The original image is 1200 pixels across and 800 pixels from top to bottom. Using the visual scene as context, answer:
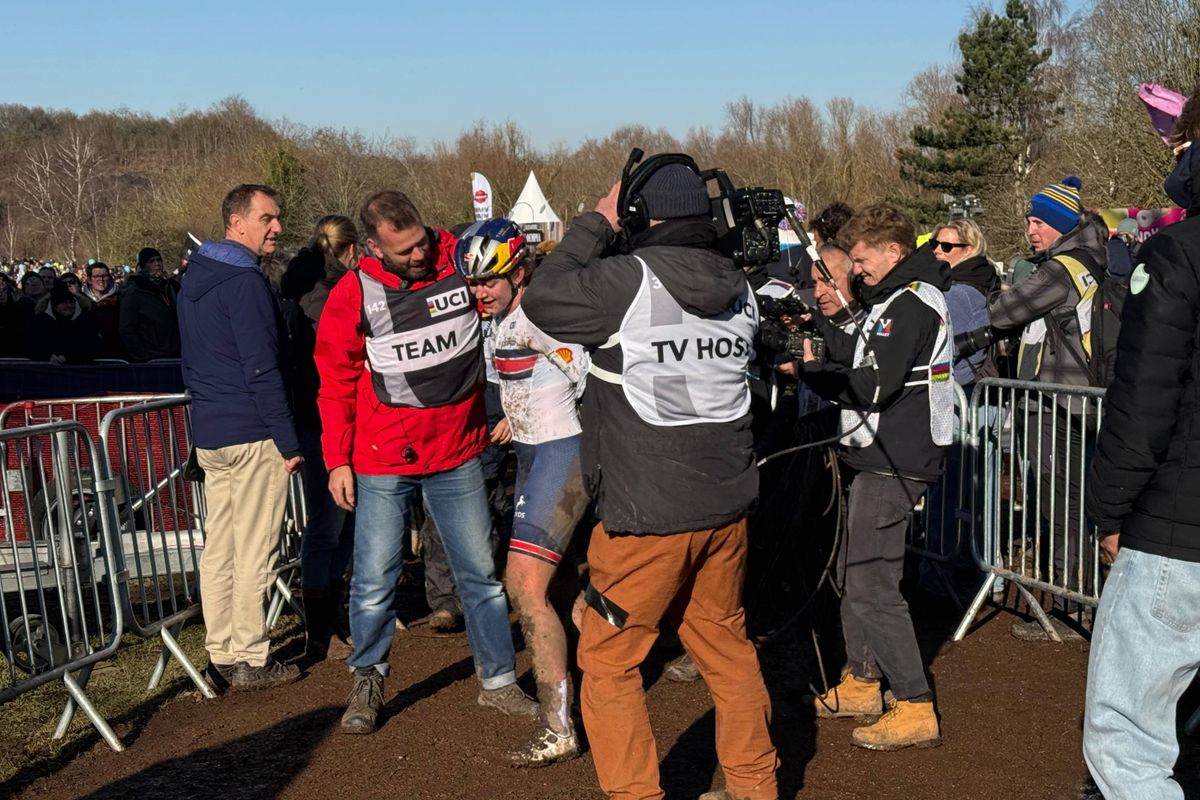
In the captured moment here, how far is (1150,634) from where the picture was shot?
3.05 m

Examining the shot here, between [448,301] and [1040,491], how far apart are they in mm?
3283

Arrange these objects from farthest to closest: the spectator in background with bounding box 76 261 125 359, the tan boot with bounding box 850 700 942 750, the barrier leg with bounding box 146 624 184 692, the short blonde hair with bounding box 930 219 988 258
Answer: the spectator in background with bounding box 76 261 125 359, the short blonde hair with bounding box 930 219 988 258, the barrier leg with bounding box 146 624 184 692, the tan boot with bounding box 850 700 942 750

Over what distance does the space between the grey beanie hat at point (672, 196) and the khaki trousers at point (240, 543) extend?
259 centimetres

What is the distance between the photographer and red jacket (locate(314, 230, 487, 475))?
5.04 meters

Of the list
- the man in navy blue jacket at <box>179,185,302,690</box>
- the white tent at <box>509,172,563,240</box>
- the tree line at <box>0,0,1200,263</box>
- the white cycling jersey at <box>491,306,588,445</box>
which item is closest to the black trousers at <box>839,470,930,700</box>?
the white cycling jersey at <box>491,306,588,445</box>

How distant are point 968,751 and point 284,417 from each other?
3172mm

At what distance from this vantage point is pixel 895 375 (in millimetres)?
4695

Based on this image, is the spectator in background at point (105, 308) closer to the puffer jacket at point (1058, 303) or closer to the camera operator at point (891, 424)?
the puffer jacket at point (1058, 303)

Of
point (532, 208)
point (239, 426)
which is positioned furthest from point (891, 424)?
point (532, 208)

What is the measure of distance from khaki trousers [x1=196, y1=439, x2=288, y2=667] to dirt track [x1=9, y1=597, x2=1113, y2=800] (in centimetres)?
29

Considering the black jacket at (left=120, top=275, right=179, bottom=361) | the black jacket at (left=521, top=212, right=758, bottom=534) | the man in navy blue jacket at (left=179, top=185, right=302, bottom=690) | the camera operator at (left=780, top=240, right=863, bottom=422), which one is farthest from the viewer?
the black jacket at (left=120, top=275, right=179, bottom=361)

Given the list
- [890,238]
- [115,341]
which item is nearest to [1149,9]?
[115,341]

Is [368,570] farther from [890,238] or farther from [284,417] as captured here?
[890,238]

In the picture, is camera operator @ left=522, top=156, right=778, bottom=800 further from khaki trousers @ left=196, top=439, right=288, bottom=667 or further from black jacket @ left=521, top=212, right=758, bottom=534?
khaki trousers @ left=196, top=439, right=288, bottom=667
